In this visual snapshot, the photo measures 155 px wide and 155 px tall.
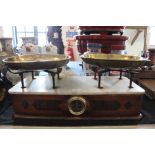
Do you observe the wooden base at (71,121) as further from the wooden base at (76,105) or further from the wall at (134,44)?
the wall at (134,44)

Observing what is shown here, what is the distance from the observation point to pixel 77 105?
0.67 m

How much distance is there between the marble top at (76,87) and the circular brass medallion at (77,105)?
0.07 feet

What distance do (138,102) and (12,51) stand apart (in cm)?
67

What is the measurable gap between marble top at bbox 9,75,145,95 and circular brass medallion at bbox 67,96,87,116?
0.07 ft

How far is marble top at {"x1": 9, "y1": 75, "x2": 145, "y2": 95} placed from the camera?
2.22 ft

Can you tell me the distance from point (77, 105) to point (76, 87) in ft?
0.25

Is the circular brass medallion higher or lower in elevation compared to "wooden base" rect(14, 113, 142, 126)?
higher

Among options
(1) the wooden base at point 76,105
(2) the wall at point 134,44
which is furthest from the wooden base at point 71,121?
(2) the wall at point 134,44

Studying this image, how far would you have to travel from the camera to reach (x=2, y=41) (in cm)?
96

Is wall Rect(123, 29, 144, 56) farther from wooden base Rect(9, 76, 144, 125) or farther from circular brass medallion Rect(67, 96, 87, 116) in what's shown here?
circular brass medallion Rect(67, 96, 87, 116)

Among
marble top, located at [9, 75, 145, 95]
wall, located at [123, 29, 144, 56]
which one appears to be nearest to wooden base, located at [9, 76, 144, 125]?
marble top, located at [9, 75, 145, 95]

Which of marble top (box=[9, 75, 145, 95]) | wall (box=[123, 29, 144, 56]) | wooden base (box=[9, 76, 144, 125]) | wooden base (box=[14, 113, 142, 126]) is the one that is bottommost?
wooden base (box=[14, 113, 142, 126])

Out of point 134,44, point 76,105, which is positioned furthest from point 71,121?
point 134,44

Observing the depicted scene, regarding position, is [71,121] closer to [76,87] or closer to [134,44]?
[76,87]
